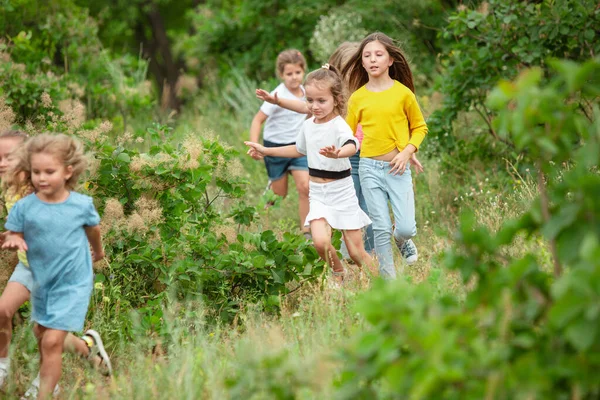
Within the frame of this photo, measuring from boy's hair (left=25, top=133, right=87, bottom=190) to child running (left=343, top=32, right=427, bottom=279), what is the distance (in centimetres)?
215

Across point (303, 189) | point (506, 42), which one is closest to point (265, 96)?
point (303, 189)

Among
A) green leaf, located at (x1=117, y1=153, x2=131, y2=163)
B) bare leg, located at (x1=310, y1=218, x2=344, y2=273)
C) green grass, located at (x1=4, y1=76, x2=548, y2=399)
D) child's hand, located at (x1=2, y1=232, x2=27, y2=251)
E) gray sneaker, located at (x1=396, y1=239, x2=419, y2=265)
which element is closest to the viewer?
green grass, located at (x1=4, y1=76, x2=548, y2=399)

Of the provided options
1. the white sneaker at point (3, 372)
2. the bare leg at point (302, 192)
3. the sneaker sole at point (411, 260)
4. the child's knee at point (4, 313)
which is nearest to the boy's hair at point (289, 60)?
the bare leg at point (302, 192)

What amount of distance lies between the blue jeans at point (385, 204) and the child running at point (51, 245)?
2096mm

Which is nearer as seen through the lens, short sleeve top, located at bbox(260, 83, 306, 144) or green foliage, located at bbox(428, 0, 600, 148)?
green foliage, located at bbox(428, 0, 600, 148)

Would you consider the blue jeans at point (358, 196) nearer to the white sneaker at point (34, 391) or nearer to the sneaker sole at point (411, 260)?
Result: the sneaker sole at point (411, 260)

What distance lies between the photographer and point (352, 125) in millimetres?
5371

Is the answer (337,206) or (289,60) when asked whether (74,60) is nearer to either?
(289,60)

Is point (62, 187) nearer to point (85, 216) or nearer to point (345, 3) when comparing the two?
point (85, 216)

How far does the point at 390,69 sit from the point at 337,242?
142 centimetres

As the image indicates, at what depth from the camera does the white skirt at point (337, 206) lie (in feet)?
16.6

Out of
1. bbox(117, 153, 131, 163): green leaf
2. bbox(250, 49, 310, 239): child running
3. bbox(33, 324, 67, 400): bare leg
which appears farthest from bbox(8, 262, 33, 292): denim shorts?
bbox(250, 49, 310, 239): child running

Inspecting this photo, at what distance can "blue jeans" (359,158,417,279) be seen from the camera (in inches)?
204

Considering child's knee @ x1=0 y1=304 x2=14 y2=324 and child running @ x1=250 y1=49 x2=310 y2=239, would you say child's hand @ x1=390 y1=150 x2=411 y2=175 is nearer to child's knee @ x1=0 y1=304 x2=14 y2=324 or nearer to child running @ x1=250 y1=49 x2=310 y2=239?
child running @ x1=250 y1=49 x2=310 y2=239
